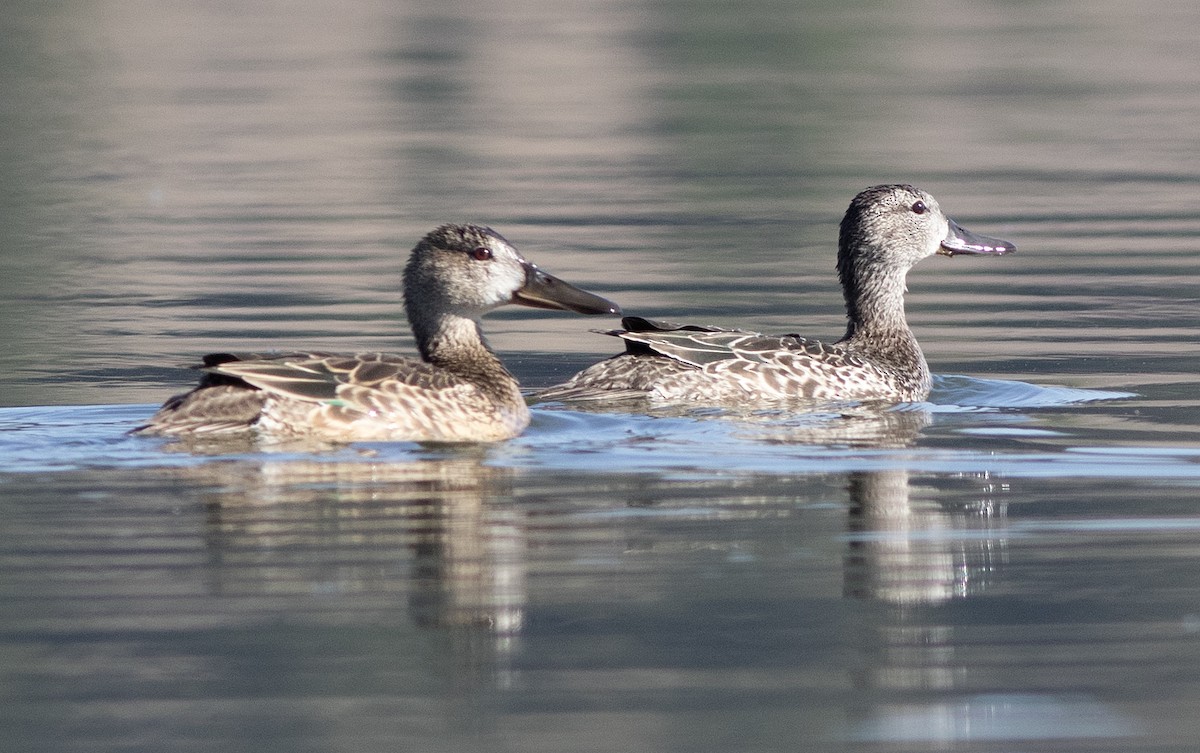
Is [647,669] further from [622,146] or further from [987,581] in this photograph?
[622,146]

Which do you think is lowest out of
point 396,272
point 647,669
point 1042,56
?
point 647,669

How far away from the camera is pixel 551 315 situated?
51.2 feet

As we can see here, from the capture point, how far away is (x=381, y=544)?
7918 mm

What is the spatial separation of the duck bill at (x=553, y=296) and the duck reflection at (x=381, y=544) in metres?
1.31

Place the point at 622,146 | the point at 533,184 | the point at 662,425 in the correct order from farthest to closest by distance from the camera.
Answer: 1. the point at 622,146
2. the point at 533,184
3. the point at 662,425

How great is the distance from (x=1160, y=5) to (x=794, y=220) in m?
35.9

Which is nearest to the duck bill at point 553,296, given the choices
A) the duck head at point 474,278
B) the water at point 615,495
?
the duck head at point 474,278

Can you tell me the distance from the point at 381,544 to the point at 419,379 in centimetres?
215

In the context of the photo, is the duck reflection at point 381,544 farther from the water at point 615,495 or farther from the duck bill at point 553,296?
the duck bill at point 553,296

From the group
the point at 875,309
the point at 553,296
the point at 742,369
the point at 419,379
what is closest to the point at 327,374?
the point at 419,379

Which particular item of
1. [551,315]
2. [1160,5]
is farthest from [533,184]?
[1160,5]

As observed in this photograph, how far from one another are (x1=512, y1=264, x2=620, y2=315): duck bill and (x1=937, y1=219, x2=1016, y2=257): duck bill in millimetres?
3020

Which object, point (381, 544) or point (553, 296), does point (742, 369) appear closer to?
point (553, 296)

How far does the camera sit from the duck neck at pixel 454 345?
10.6m
